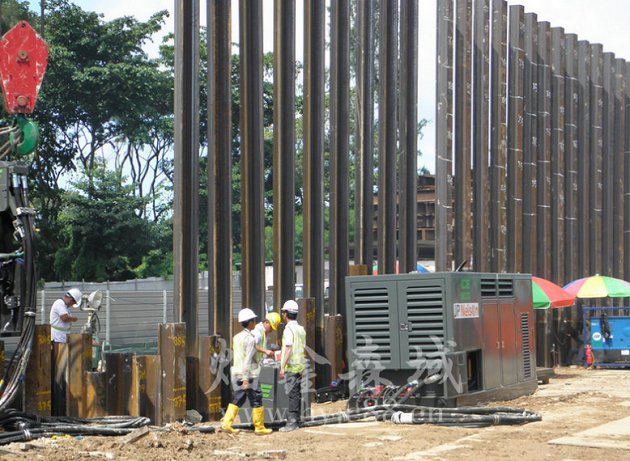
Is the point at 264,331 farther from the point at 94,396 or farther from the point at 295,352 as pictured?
the point at 94,396

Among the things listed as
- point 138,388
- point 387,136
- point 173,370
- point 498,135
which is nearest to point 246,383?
point 173,370

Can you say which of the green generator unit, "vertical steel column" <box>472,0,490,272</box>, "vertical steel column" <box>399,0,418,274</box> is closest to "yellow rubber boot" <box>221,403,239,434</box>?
the green generator unit

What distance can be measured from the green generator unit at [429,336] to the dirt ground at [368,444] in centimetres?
128

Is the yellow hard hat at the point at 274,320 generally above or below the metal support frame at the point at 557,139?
below

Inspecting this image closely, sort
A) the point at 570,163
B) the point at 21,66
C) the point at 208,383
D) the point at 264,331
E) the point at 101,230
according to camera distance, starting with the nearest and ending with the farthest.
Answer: the point at 21,66
the point at 208,383
the point at 264,331
the point at 570,163
the point at 101,230

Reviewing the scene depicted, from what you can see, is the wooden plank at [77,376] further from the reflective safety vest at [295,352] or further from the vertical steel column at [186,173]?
the reflective safety vest at [295,352]

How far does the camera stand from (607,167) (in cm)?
3222

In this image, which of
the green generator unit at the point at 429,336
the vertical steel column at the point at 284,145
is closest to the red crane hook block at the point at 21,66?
the vertical steel column at the point at 284,145

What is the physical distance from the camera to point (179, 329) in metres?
13.7

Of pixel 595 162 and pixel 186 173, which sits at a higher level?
pixel 595 162

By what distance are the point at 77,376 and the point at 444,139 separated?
42.1 feet

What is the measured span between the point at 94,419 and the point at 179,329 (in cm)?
200

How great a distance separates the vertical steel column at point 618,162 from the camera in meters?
33.0

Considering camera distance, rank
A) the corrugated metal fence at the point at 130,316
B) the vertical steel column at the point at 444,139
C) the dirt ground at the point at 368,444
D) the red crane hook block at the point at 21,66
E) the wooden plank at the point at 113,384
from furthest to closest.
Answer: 1. the corrugated metal fence at the point at 130,316
2. the vertical steel column at the point at 444,139
3. the wooden plank at the point at 113,384
4. the red crane hook block at the point at 21,66
5. the dirt ground at the point at 368,444
